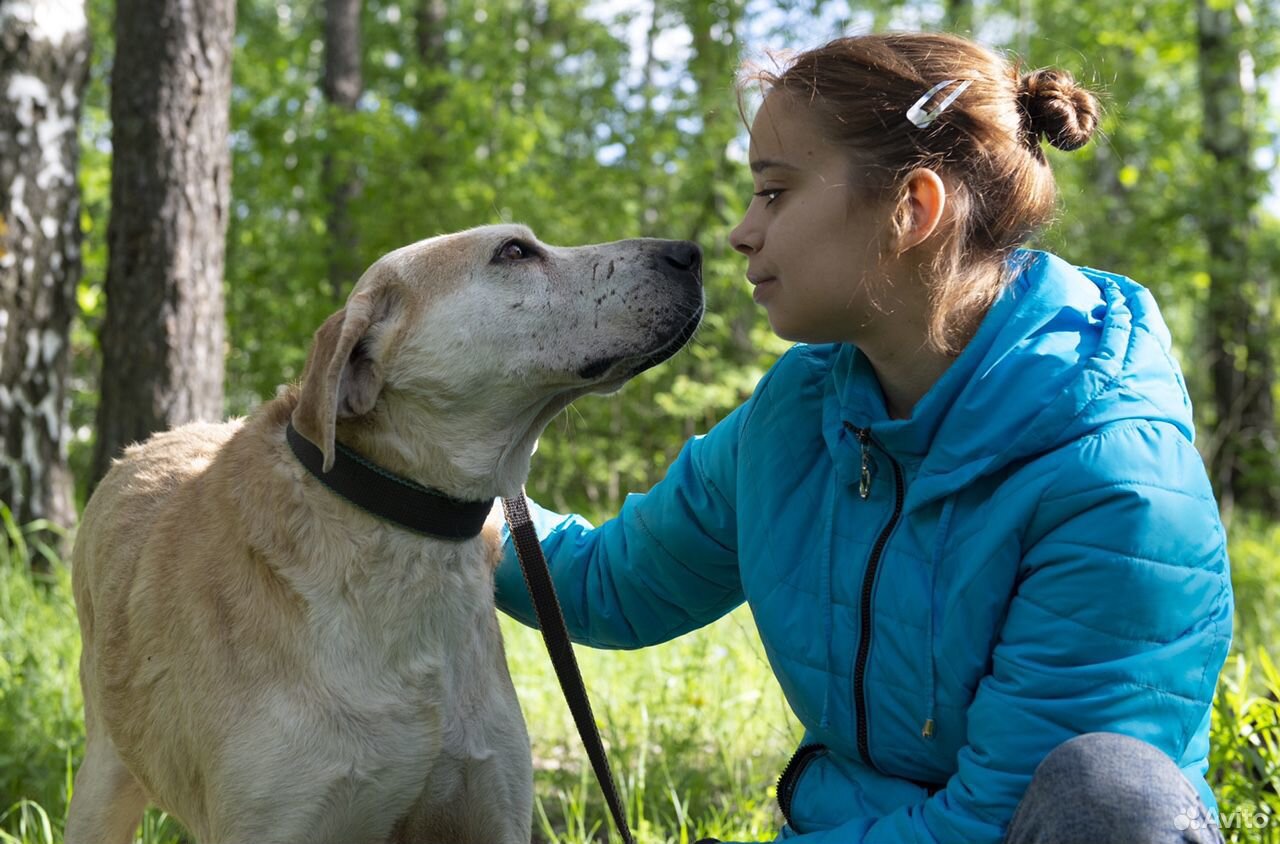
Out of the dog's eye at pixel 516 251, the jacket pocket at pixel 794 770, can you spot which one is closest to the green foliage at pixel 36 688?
the dog's eye at pixel 516 251

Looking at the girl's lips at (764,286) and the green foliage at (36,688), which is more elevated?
the girl's lips at (764,286)

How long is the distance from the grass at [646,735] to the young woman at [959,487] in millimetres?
1039

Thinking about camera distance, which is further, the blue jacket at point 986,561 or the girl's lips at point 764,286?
the girl's lips at point 764,286

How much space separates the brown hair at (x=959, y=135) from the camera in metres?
2.25

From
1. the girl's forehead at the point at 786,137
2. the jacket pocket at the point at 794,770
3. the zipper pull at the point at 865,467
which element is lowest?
the jacket pocket at the point at 794,770

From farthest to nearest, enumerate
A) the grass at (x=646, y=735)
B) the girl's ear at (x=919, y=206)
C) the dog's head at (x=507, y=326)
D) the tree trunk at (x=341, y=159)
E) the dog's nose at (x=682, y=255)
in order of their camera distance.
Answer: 1. the tree trunk at (x=341, y=159)
2. the grass at (x=646, y=735)
3. the dog's nose at (x=682, y=255)
4. the dog's head at (x=507, y=326)
5. the girl's ear at (x=919, y=206)

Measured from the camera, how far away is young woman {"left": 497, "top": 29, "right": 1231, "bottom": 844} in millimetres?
1917

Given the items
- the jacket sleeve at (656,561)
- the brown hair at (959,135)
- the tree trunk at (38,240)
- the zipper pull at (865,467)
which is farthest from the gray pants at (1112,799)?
the tree trunk at (38,240)

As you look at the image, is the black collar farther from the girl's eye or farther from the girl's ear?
the girl's ear

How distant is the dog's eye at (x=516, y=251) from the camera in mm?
2736

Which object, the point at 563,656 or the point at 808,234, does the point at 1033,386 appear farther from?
the point at 563,656

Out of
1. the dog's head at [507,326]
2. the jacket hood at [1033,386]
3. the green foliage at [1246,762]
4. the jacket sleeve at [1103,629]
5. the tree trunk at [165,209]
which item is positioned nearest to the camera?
the jacket sleeve at [1103,629]

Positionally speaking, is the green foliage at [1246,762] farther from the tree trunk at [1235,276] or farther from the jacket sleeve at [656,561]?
the tree trunk at [1235,276]

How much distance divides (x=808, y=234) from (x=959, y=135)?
328 mm
